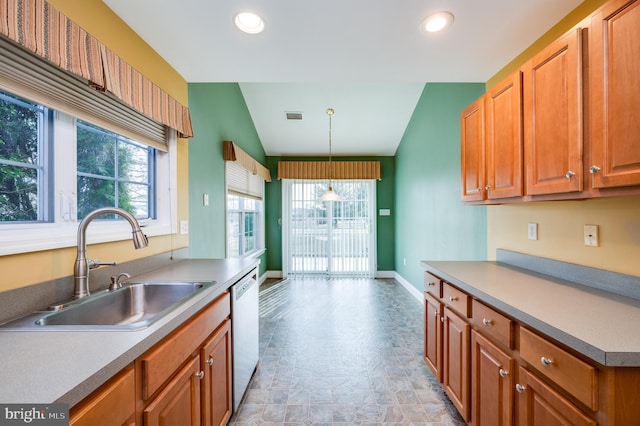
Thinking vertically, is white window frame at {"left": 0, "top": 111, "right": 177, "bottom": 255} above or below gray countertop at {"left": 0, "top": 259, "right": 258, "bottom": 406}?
above

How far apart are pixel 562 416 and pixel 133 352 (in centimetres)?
142

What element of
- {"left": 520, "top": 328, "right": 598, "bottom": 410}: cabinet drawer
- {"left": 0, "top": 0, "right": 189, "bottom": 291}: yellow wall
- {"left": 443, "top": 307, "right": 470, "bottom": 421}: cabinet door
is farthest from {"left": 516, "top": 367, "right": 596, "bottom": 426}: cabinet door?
{"left": 0, "top": 0, "right": 189, "bottom": 291}: yellow wall

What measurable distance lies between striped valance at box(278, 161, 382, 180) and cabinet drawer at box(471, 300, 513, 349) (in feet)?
13.9

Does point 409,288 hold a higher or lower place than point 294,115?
lower

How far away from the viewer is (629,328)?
0.98m

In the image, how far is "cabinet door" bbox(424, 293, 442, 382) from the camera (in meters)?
1.97

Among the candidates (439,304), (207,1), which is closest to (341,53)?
(207,1)

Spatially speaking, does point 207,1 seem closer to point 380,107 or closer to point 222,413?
point 222,413

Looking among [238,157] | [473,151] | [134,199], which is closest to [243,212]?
[238,157]

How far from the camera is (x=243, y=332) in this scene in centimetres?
196

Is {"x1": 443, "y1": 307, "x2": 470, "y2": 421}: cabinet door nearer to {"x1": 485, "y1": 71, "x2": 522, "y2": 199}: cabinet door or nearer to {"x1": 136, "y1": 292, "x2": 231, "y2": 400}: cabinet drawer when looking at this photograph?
{"x1": 485, "y1": 71, "x2": 522, "y2": 199}: cabinet door

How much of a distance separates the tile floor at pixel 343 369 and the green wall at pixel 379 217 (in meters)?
1.69

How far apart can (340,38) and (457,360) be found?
2086mm

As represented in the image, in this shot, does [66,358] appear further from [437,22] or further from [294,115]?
[294,115]
